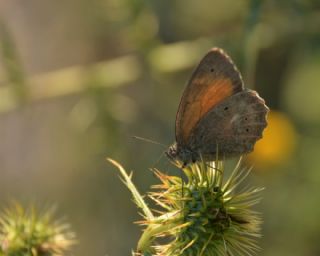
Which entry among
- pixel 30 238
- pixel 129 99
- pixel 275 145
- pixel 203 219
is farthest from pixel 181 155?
pixel 129 99

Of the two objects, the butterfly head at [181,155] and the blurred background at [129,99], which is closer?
the butterfly head at [181,155]

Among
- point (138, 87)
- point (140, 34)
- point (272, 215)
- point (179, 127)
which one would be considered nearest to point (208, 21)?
point (138, 87)

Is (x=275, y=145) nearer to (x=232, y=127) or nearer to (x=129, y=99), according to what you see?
(x=129, y=99)

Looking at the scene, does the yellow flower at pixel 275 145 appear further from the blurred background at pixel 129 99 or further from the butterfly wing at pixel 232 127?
the butterfly wing at pixel 232 127

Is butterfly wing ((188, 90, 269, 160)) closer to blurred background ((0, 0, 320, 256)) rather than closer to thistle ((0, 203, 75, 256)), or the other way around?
blurred background ((0, 0, 320, 256))

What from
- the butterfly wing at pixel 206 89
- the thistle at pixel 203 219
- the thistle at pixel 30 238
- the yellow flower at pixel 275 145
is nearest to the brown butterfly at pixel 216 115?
the butterfly wing at pixel 206 89

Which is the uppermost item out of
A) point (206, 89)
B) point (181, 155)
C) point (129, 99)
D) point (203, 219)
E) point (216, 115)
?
point (206, 89)

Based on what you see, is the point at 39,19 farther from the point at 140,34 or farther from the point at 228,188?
the point at 228,188
